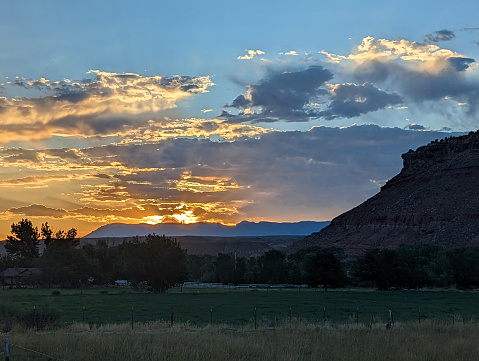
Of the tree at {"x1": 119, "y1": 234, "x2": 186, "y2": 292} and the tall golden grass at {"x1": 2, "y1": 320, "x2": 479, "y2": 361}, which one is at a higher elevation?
the tree at {"x1": 119, "y1": 234, "x2": 186, "y2": 292}

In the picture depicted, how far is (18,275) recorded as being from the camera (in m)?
120

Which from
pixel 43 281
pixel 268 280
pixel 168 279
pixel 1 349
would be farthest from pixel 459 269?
pixel 1 349

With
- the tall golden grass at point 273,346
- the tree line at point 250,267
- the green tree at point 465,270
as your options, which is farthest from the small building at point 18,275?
the tall golden grass at point 273,346

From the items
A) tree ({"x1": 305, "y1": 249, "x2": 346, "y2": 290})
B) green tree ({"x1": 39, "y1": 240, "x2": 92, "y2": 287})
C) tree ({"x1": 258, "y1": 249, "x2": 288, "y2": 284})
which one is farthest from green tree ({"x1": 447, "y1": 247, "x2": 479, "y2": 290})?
green tree ({"x1": 39, "y1": 240, "x2": 92, "y2": 287})

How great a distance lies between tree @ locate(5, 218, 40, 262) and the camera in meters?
153

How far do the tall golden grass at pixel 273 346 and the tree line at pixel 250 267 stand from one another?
2669 inches

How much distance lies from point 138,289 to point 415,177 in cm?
11703

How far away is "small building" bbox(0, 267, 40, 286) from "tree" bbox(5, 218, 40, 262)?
27.8m

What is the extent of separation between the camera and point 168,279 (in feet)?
316

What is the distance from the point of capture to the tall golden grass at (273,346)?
21.5m

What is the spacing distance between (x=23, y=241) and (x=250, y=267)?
6437 centimetres

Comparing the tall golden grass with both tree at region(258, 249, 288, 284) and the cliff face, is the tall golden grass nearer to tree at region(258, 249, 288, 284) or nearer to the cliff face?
tree at region(258, 249, 288, 284)

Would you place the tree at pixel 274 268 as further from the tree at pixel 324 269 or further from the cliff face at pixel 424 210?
the cliff face at pixel 424 210

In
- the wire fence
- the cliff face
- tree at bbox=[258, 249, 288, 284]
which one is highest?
the cliff face
